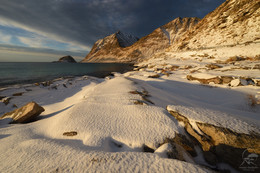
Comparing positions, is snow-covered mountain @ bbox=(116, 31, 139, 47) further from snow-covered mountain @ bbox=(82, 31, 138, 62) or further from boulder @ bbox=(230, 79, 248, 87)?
boulder @ bbox=(230, 79, 248, 87)

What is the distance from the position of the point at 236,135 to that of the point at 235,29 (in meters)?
40.8

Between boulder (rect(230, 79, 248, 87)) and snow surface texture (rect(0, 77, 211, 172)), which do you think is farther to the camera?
boulder (rect(230, 79, 248, 87))

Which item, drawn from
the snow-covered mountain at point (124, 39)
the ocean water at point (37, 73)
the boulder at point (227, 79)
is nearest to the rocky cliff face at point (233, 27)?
the boulder at point (227, 79)

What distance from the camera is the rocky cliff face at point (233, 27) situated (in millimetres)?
23203

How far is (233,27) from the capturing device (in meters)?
27.5

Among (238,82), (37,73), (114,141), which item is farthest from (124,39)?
(114,141)

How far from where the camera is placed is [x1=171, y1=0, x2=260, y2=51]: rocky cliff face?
23203 mm

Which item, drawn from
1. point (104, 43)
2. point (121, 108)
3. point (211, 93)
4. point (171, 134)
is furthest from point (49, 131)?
point (104, 43)

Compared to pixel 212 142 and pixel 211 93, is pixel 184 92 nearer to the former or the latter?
pixel 211 93

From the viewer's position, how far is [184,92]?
28.8ft
